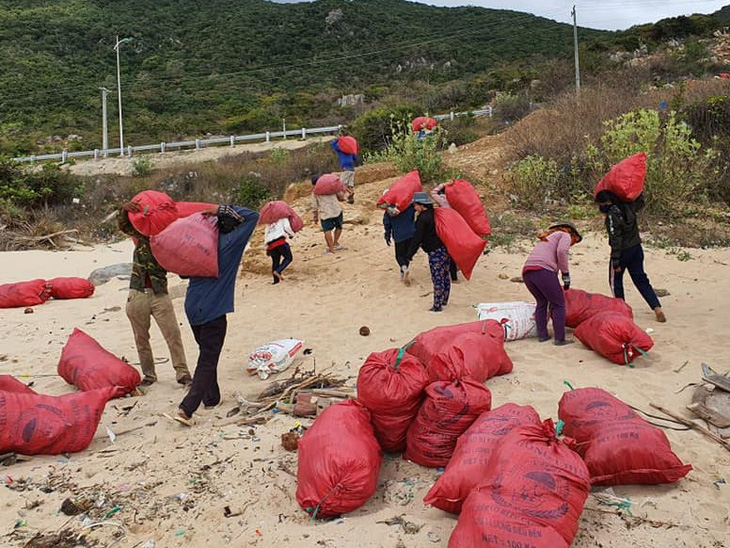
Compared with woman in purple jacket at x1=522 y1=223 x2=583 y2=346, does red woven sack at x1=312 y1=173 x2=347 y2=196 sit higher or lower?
higher

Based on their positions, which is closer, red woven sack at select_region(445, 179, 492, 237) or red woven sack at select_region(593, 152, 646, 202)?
red woven sack at select_region(593, 152, 646, 202)

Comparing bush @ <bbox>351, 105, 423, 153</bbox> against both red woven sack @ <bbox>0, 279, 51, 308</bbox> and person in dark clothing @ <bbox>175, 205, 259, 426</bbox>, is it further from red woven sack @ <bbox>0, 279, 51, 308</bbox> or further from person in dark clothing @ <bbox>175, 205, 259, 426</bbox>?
person in dark clothing @ <bbox>175, 205, 259, 426</bbox>

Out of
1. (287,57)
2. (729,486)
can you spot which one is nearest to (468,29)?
(287,57)

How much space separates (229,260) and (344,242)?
216 inches

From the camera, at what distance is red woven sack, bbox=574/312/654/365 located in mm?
4492

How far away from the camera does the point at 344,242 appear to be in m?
9.65

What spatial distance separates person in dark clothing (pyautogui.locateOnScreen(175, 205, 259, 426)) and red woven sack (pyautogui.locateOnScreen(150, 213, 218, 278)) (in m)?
0.08

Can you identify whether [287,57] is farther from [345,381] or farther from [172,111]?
[345,381]

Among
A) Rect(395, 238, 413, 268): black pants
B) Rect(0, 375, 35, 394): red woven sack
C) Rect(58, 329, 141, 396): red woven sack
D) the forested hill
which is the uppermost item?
the forested hill

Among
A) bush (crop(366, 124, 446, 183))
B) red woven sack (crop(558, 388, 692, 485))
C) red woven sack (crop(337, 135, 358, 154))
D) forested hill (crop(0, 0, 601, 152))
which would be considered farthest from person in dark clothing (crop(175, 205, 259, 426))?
forested hill (crop(0, 0, 601, 152))

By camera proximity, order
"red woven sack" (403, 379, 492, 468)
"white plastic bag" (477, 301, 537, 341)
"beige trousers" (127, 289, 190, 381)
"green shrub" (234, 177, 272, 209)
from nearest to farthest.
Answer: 1. "red woven sack" (403, 379, 492, 468)
2. "beige trousers" (127, 289, 190, 381)
3. "white plastic bag" (477, 301, 537, 341)
4. "green shrub" (234, 177, 272, 209)

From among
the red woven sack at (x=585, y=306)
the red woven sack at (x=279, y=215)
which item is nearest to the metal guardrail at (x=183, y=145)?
the red woven sack at (x=279, y=215)

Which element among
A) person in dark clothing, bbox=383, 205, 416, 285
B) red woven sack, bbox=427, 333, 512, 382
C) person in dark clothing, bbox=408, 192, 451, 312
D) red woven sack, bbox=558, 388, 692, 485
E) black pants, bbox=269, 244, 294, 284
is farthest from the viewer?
black pants, bbox=269, 244, 294, 284

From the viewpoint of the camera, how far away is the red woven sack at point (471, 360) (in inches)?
144
